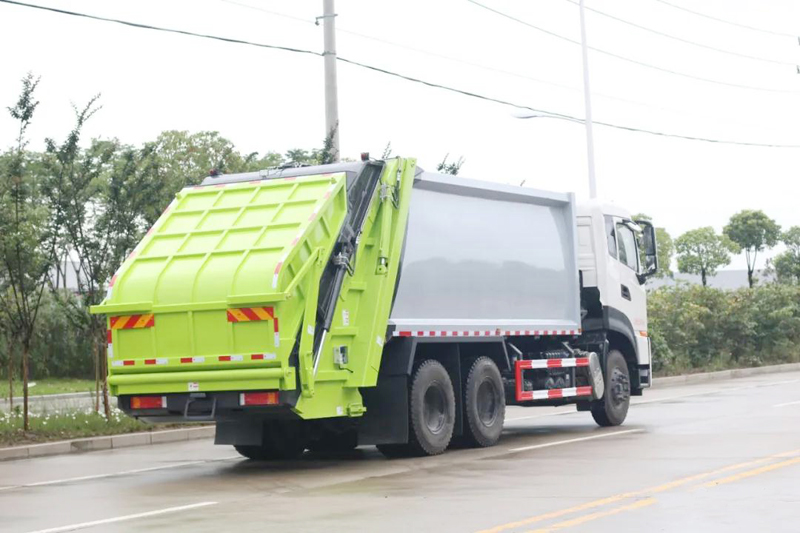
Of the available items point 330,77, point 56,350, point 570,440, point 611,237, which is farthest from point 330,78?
point 56,350

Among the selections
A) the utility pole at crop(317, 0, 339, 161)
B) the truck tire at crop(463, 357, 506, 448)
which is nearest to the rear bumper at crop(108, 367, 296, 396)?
the truck tire at crop(463, 357, 506, 448)

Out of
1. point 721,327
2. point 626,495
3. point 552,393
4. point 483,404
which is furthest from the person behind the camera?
point 721,327

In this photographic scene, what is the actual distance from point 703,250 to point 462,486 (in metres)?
92.2

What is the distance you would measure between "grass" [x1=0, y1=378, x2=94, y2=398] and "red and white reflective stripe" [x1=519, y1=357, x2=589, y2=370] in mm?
16871

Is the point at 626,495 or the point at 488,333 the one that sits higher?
the point at 488,333

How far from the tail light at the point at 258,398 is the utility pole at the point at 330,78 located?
31.2 ft

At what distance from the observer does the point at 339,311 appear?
1390 centimetres

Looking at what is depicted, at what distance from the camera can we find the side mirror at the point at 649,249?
19719mm

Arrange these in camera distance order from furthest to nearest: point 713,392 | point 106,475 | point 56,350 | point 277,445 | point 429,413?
point 56,350, point 713,392, point 277,445, point 429,413, point 106,475

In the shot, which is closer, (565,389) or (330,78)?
(565,389)

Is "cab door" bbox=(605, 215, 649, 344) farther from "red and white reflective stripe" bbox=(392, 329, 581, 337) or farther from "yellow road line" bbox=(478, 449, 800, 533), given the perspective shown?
"yellow road line" bbox=(478, 449, 800, 533)

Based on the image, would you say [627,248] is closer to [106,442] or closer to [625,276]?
[625,276]

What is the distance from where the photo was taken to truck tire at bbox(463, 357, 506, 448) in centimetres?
1578

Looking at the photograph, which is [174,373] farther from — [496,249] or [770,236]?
[770,236]
